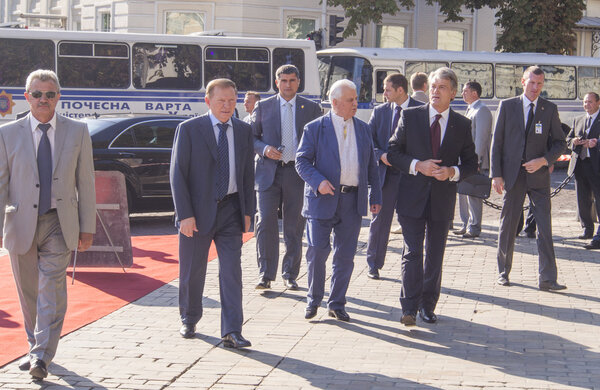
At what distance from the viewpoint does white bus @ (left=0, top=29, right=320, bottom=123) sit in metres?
20.4

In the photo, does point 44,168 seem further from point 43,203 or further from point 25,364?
point 25,364

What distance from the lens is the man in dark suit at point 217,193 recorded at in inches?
253

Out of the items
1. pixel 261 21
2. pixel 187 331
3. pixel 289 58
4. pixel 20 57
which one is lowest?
pixel 187 331

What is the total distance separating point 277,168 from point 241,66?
14.0 meters

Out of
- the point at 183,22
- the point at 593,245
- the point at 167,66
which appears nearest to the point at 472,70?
the point at 167,66

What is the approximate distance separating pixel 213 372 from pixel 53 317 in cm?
103

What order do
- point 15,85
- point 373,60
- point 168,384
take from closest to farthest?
point 168,384 < point 15,85 < point 373,60

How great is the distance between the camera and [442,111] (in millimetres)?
6961

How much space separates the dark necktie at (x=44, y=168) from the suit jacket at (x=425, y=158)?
8.43ft

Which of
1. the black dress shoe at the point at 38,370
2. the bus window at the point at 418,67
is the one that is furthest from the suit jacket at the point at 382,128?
the bus window at the point at 418,67

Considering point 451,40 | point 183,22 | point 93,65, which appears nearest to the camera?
point 93,65

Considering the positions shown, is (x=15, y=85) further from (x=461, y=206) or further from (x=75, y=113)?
(x=461, y=206)

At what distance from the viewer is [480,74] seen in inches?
1037

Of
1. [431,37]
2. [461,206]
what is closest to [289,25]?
[431,37]
